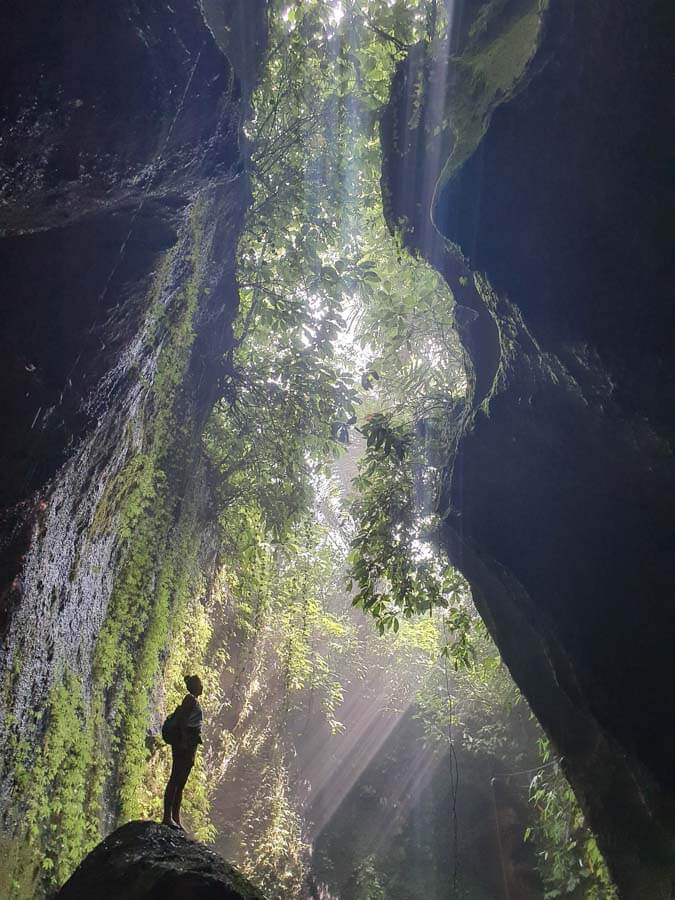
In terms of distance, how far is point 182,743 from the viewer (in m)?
5.06

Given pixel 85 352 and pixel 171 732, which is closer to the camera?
pixel 85 352

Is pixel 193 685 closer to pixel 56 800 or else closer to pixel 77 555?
pixel 56 800

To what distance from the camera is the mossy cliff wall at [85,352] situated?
122 inches

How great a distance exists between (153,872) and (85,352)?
349cm

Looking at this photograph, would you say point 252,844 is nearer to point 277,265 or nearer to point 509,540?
point 509,540

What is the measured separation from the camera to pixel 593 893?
6.22m

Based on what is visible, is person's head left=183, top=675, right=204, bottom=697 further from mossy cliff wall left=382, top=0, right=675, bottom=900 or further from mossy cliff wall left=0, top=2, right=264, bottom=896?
mossy cliff wall left=382, top=0, right=675, bottom=900

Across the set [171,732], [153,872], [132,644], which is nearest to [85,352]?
[153,872]

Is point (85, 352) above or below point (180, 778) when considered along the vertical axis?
above

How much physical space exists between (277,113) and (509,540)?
7.10 meters

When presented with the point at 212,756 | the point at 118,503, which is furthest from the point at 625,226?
the point at 212,756

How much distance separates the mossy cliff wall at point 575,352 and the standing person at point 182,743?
3.53m

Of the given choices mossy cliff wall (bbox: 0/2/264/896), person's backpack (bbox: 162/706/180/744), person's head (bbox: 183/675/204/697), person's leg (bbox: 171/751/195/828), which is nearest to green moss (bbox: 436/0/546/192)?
mossy cliff wall (bbox: 0/2/264/896)

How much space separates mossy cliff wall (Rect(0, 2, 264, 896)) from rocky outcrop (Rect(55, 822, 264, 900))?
0.56 meters
